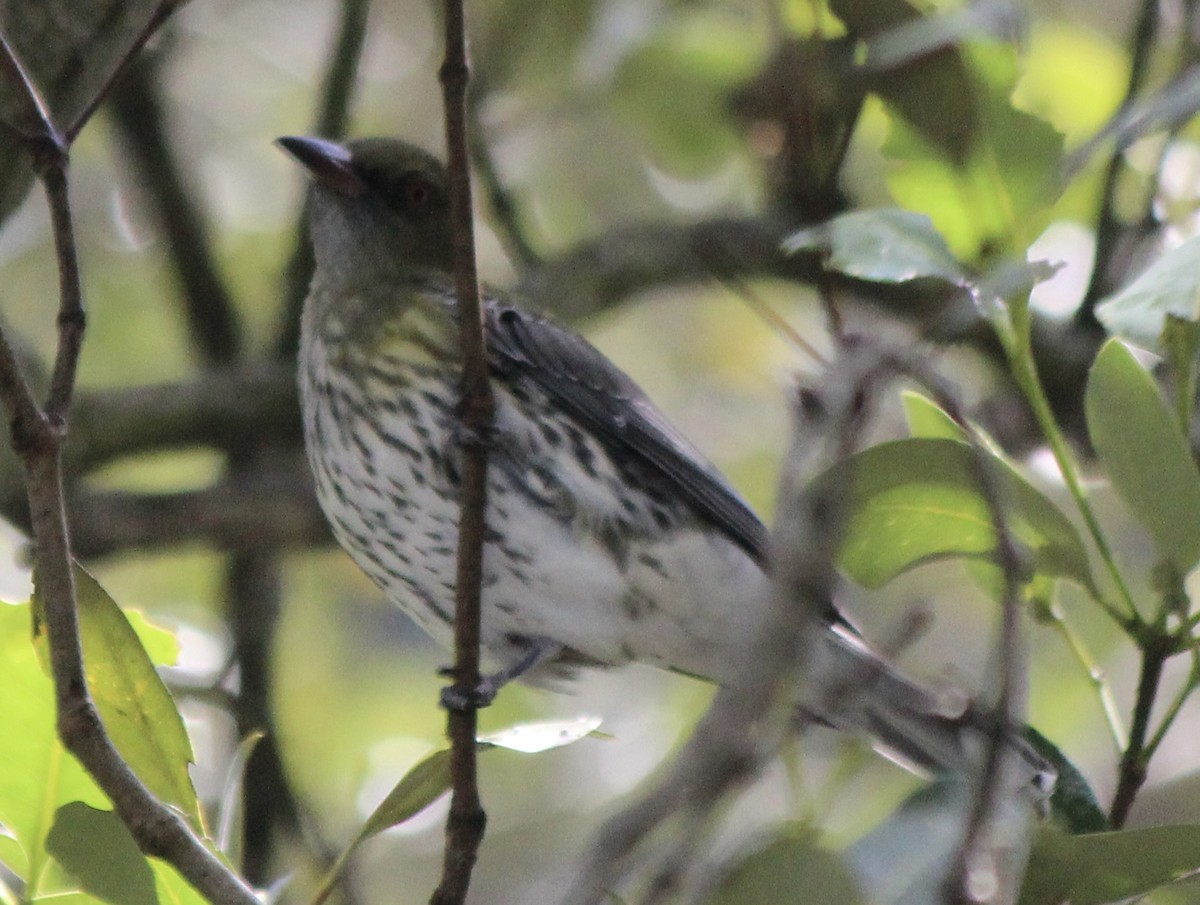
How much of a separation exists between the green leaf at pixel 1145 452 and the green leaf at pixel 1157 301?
0.07 metres

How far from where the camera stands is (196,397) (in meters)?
3.57

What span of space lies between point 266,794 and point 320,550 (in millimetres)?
626

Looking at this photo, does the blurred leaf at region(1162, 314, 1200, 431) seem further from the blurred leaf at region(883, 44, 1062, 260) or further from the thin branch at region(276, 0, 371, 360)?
the thin branch at region(276, 0, 371, 360)

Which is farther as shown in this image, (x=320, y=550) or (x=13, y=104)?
(x=320, y=550)

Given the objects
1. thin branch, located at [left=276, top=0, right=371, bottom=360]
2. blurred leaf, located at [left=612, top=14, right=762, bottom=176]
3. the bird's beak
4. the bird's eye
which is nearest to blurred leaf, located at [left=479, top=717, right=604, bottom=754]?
the bird's beak

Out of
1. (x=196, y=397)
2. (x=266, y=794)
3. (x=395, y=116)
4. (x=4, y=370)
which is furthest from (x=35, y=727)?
(x=395, y=116)

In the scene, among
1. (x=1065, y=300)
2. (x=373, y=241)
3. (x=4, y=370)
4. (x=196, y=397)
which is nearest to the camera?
(x=4, y=370)

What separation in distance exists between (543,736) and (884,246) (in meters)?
0.74

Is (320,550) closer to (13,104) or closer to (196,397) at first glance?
(196,397)

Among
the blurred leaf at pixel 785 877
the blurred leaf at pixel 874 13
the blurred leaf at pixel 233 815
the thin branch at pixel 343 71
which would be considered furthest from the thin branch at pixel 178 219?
the blurred leaf at pixel 785 877

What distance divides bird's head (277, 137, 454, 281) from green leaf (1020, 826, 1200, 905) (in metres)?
1.94

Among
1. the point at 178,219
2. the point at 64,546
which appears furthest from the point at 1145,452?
the point at 178,219

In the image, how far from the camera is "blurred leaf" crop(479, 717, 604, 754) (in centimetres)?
193

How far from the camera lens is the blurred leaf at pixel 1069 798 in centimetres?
182
